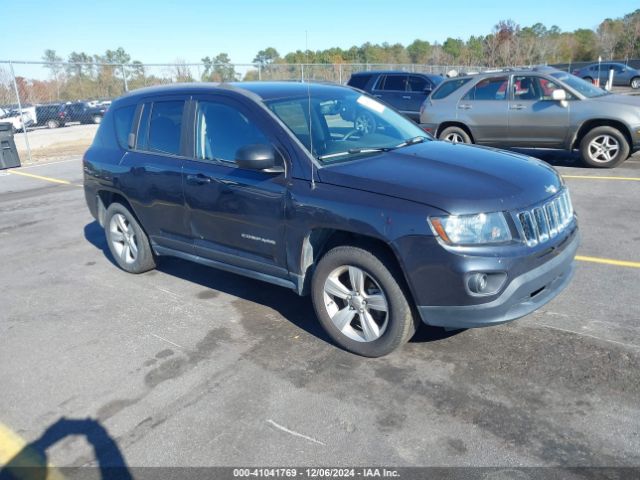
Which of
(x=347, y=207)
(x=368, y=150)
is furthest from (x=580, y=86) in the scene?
(x=347, y=207)

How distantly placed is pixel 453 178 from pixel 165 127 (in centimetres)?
273

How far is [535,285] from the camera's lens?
11.0 feet

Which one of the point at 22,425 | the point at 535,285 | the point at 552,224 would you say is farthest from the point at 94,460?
the point at 552,224

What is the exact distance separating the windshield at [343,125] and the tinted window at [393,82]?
9813 mm

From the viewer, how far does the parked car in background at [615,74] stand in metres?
34.2

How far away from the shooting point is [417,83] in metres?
14.3

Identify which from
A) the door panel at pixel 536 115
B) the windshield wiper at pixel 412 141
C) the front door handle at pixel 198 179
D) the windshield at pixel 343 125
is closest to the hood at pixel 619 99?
the door panel at pixel 536 115

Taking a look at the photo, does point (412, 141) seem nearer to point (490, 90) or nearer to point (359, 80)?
point (490, 90)

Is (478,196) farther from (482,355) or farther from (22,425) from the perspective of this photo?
(22,425)

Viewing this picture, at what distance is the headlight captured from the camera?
3.19m

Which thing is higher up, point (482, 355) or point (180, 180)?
point (180, 180)

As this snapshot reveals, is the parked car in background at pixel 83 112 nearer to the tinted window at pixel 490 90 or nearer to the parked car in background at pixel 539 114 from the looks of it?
the parked car in background at pixel 539 114

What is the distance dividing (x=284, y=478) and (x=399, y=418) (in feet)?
2.48

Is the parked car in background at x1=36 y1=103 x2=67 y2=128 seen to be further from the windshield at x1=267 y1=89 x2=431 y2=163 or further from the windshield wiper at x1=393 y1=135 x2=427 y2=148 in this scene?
the windshield wiper at x1=393 y1=135 x2=427 y2=148
